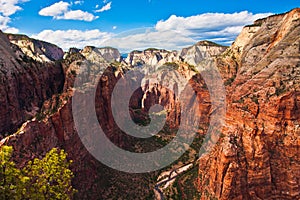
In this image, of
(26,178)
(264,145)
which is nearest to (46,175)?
(26,178)

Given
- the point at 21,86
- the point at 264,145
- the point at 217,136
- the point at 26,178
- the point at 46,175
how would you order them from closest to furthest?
1. the point at 26,178
2. the point at 46,175
3. the point at 264,145
4. the point at 21,86
5. the point at 217,136

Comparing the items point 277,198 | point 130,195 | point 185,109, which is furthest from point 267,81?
point 185,109

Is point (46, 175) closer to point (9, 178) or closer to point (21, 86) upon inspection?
point (9, 178)

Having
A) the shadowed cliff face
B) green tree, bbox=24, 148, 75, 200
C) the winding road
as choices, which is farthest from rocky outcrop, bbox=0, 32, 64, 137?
the shadowed cliff face

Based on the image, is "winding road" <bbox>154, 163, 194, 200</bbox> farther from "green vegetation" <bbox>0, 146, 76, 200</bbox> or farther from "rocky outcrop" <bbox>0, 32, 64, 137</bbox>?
"green vegetation" <bbox>0, 146, 76, 200</bbox>

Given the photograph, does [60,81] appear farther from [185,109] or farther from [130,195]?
[185,109]

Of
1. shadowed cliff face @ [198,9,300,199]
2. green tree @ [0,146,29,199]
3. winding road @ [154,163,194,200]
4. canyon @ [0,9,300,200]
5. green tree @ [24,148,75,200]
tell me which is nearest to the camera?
green tree @ [0,146,29,199]

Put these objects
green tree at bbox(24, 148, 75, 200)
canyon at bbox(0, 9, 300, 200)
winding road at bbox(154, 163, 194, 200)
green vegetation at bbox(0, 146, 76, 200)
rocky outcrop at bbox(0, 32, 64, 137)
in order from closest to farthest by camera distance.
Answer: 1. green vegetation at bbox(0, 146, 76, 200)
2. green tree at bbox(24, 148, 75, 200)
3. canyon at bbox(0, 9, 300, 200)
4. rocky outcrop at bbox(0, 32, 64, 137)
5. winding road at bbox(154, 163, 194, 200)

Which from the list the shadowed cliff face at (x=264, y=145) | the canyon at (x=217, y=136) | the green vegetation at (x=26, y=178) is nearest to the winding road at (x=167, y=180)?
the canyon at (x=217, y=136)

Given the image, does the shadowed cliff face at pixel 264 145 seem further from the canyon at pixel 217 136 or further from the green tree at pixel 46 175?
the green tree at pixel 46 175
